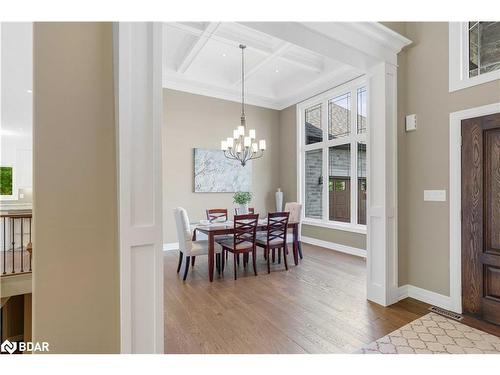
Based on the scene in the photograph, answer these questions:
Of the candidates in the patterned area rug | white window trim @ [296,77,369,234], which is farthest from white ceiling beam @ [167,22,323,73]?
the patterned area rug

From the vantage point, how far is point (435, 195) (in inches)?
108

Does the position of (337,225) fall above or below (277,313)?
above

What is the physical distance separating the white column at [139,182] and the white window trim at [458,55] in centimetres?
277

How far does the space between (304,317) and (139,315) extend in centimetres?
159

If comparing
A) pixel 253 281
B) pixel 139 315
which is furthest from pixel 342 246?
pixel 139 315

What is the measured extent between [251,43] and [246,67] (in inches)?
38.2

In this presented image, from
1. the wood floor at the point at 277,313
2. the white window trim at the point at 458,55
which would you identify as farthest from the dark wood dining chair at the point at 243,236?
the white window trim at the point at 458,55

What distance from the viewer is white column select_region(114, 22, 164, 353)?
4.84 ft

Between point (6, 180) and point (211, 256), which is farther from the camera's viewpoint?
point (6, 180)

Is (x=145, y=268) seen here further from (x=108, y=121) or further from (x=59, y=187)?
(x=108, y=121)

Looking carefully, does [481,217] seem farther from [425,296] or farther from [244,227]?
[244,227]

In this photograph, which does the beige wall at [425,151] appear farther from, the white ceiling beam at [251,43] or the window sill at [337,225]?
the white ceiling beam at [251,43]

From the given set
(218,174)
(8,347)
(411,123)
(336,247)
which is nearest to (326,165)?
(336,247)
